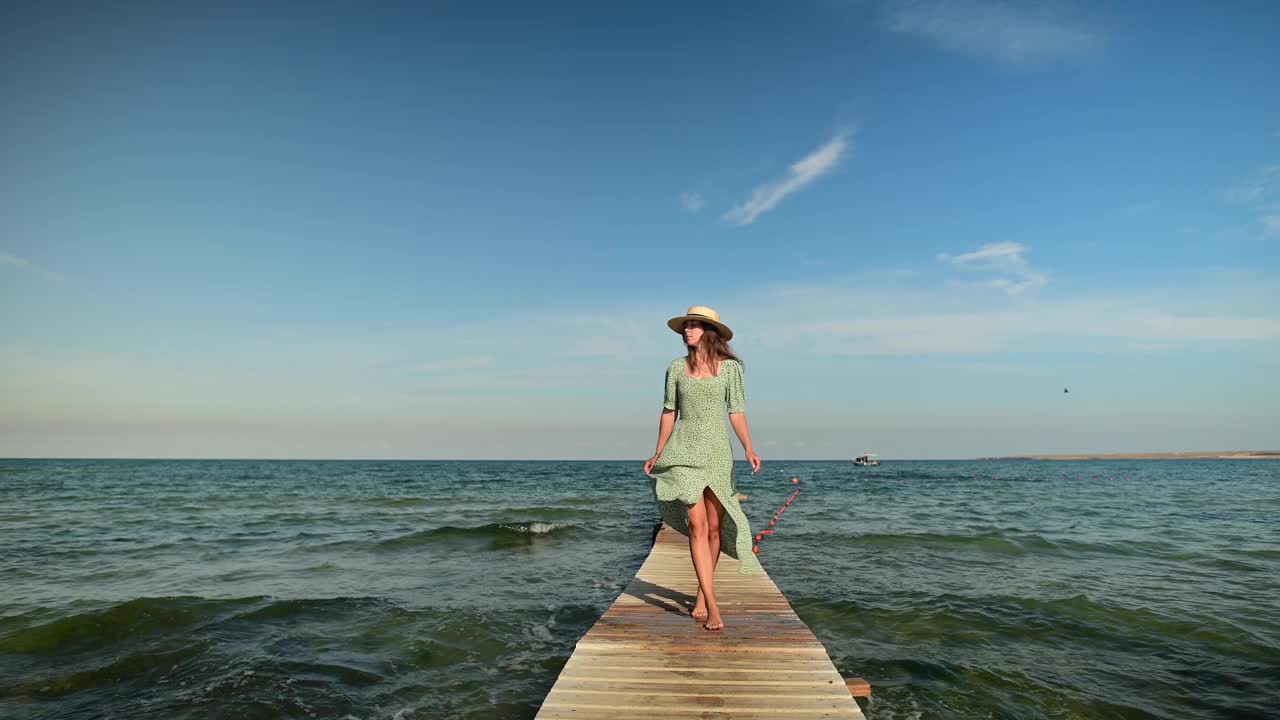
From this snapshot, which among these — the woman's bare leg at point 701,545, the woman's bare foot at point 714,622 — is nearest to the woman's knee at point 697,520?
the woman's bare leg at point 701,545

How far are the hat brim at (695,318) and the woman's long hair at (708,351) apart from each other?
0.17ft

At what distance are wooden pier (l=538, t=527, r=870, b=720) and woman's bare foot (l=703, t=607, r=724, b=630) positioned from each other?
0.06 meters

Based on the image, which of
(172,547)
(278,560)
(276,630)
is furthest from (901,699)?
(172,547)

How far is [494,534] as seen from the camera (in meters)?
19.0

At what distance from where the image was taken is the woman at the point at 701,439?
539cm

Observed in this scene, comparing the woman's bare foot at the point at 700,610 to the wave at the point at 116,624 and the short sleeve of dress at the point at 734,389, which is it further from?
the wave at the point at 116,624

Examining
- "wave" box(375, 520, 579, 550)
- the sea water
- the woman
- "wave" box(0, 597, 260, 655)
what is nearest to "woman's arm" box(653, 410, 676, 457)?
the woman

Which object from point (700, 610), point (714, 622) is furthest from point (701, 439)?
point (700, 610)

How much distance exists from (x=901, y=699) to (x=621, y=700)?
11.8ft

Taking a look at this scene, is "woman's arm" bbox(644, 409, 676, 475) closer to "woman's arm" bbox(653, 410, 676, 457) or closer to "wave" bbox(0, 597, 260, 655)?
"woman's arm" bbox(653, 410, 676, 457)

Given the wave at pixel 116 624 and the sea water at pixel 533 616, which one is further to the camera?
the wave at pixel 116 624

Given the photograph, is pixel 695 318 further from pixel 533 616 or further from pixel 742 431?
pixel 533 616

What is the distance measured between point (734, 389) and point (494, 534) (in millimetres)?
15156

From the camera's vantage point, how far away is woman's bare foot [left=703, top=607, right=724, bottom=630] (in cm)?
565
